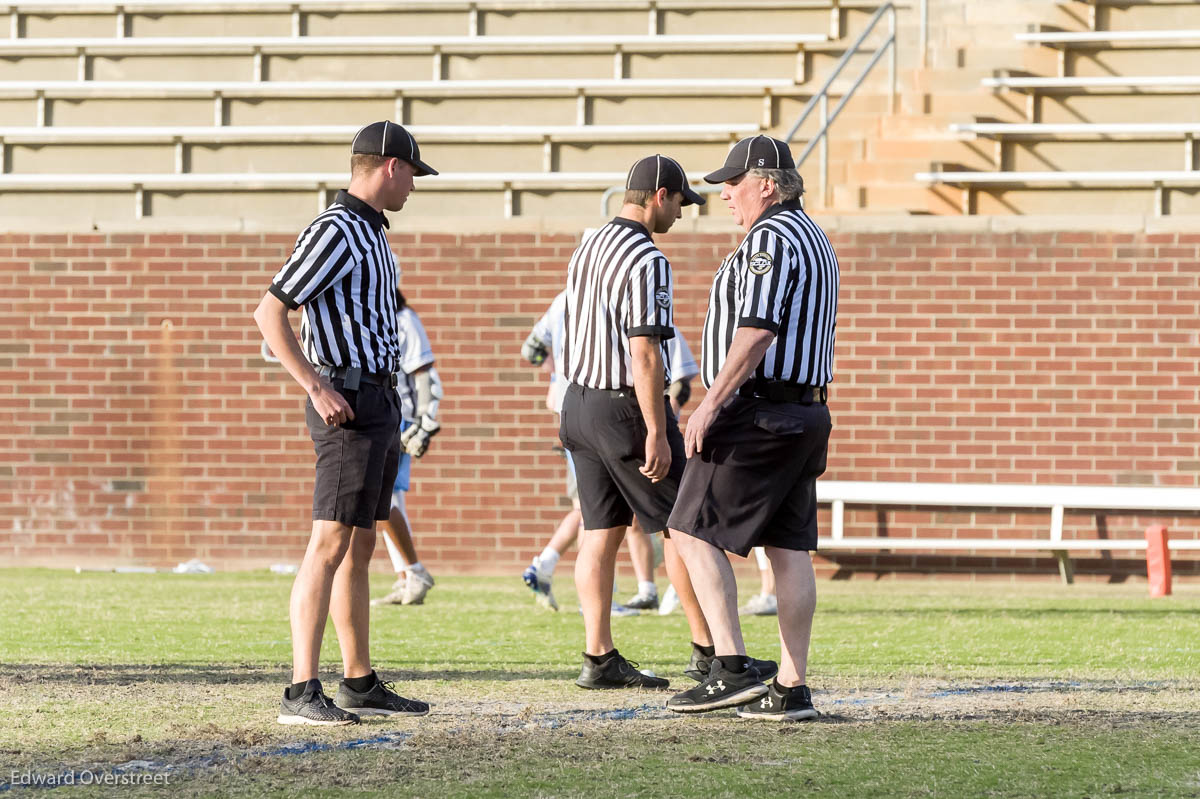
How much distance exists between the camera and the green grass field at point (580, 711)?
4.17m

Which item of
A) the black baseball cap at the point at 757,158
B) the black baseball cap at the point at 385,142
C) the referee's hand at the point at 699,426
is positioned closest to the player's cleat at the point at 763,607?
the referee's hand at the point at 699,426

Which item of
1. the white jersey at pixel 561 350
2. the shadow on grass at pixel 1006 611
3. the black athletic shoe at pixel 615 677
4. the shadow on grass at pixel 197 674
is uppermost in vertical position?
the white jersey at pixel 561 350

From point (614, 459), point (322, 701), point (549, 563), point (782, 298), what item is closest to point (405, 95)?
point (549, 563)

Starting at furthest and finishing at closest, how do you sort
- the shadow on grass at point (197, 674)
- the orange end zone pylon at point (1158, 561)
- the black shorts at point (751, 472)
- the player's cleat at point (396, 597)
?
the orange end zone pylon at point (1158, 561) < the player's cleat at point (396, 597) < the shadow on grass at point (197, 674) < the black shorts at point (751, 472)

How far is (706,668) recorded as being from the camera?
5.86 m

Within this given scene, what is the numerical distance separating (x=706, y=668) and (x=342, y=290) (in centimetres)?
195

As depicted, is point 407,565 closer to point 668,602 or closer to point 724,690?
point 668,602

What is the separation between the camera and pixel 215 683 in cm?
607

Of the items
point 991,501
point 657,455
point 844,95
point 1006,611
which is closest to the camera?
point 657,455

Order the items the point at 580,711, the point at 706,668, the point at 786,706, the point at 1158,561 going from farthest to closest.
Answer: the point at 1158,561
the point at 706,668
the point at 580,711
the point at 786,706

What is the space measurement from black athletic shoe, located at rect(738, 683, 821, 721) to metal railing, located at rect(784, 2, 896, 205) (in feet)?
24.4

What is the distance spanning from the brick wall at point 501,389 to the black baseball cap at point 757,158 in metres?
6.30

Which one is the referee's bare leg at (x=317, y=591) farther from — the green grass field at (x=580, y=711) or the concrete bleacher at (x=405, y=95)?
the concrete bleacher at (x=405, y=95)

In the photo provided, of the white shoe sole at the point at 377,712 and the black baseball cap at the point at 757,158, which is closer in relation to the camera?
the white shoe sole at the point at 377,712
